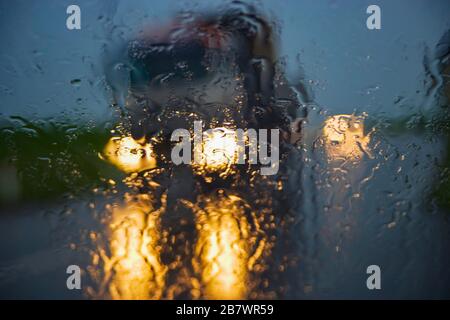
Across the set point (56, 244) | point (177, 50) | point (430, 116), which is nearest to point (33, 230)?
point (56, 244)

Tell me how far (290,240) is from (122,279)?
96 cm

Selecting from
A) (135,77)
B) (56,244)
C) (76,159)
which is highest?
(135,77)

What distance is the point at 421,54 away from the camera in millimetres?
2688

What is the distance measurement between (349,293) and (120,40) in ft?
6.69

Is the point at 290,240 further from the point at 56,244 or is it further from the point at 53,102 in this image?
the point at 53,102

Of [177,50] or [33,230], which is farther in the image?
[177,50]

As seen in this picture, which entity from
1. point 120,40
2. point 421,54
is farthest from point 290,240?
point 120,40

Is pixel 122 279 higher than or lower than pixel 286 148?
lower

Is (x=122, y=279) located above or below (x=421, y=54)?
below

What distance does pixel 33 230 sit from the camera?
101 inches
